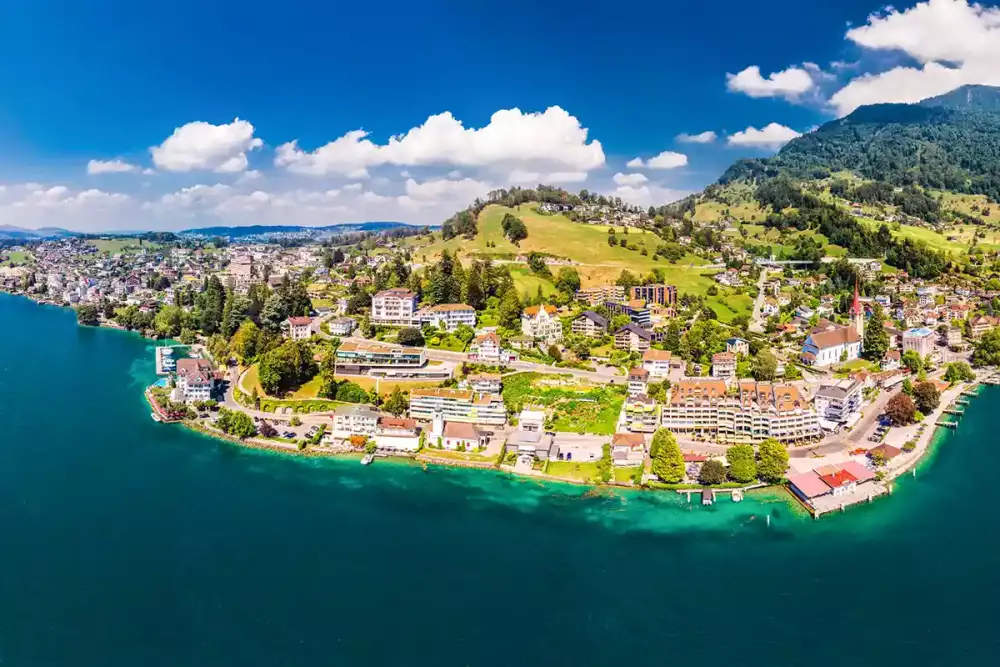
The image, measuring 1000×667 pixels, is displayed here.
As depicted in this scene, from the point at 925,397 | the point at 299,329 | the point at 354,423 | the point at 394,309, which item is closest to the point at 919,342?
the point at 925,397

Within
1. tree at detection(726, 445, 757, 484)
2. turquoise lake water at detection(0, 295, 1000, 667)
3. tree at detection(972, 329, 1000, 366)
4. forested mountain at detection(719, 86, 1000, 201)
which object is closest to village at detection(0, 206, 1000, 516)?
tree at detection(726, 445, 757, 484)

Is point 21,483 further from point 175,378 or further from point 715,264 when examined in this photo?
point 715,264

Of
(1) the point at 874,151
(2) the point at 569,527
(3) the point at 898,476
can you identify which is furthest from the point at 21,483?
(1) the point at 874,151

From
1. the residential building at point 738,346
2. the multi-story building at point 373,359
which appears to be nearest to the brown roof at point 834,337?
the residential building at point 738,346

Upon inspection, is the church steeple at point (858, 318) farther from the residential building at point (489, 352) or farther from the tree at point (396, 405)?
the tree at point (396, 405)

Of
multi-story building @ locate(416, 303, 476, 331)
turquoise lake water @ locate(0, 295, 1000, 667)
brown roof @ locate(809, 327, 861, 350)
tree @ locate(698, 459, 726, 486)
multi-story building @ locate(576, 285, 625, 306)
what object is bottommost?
turquoise lake water @ locate(0, 295, 1000, 667)

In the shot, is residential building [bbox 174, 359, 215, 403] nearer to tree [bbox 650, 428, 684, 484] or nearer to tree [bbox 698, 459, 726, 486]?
tree [bbox 650, 428, 684, 484]

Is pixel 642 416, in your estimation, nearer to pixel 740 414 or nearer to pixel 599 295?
pixel 740 414
